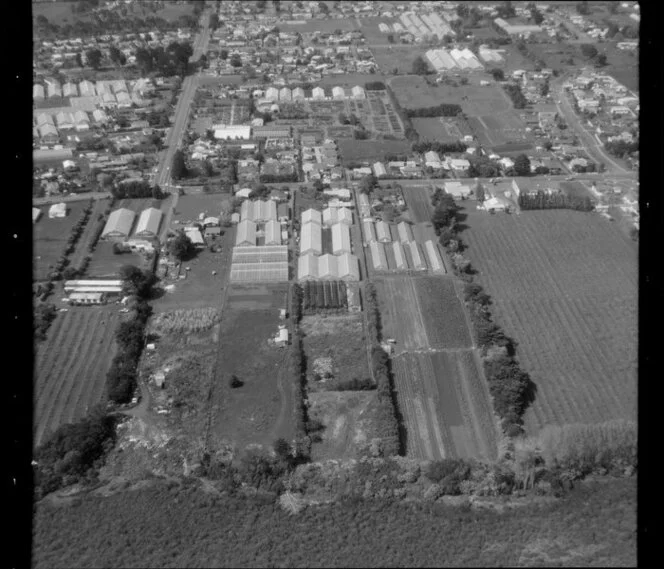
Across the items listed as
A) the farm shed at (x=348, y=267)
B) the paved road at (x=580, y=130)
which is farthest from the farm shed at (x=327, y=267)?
the paved road at (x=580, y=130)

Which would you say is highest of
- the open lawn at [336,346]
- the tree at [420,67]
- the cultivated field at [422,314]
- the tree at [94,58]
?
the tree at [94,58]

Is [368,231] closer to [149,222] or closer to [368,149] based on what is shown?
[368,149]

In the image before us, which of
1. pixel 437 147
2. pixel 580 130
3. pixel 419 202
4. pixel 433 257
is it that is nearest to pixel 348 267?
pixel 433 257

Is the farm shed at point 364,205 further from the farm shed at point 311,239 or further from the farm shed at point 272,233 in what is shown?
the farm shed at point 272,233

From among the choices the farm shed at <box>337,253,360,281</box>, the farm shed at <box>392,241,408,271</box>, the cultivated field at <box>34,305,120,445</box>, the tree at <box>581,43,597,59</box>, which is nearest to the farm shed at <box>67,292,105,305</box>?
the cultivated field at <box>34,305,120,445</box>

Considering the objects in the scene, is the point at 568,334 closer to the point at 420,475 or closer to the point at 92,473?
the point at 420,475

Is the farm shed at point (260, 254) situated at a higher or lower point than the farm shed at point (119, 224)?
lower
